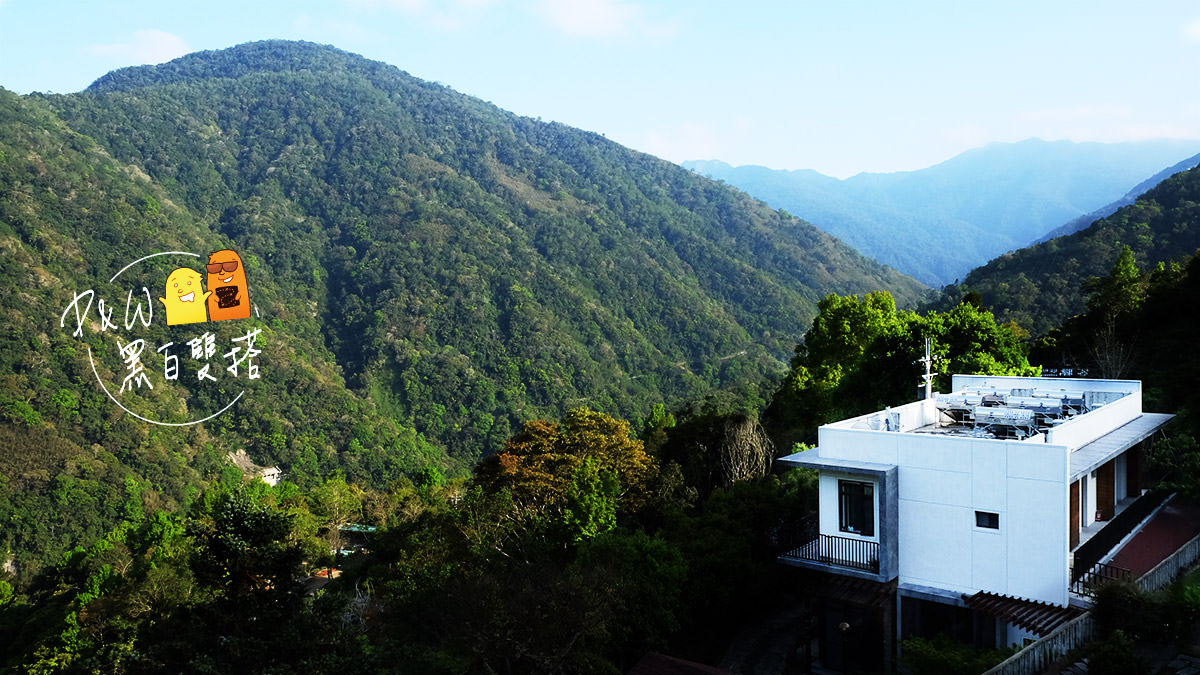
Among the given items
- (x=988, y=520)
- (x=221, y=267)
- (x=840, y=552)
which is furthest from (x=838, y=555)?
(x=221, y=267)

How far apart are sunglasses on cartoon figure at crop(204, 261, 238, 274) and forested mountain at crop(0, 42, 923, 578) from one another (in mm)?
23669

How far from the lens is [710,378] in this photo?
111 meters

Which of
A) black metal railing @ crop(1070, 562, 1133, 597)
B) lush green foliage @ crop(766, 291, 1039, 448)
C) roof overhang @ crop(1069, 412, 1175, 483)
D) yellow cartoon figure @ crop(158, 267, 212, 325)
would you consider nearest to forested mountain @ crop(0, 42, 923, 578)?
yellow cartoon figure @ crop(158, 267, 212, 325)

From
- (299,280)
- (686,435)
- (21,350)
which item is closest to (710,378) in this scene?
(299,280)

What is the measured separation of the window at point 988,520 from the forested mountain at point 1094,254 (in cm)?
4181

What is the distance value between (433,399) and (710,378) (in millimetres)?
37003

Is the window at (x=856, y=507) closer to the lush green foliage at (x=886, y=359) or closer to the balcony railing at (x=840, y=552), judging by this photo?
the balcony railing at (x=840, y=552)

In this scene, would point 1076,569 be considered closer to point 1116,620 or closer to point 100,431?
point 1116,620

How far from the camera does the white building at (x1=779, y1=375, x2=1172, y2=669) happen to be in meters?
12.5

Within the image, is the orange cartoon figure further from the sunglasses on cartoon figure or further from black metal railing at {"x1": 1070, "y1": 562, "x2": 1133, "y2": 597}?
black metal railing at {"x1": 1070, "y1": 562, "x2": 1133, "y2": 597}

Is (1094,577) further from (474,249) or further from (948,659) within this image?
(474,249)

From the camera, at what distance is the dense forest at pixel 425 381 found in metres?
15.2

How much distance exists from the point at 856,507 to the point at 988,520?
2.08m

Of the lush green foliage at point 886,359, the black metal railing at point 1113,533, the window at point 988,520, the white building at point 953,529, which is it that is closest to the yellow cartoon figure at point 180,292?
the lush green foliage at point 886,359
